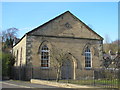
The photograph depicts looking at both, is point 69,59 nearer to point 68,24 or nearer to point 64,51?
point 64,51

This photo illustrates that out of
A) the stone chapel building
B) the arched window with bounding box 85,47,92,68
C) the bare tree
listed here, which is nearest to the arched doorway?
the stone chapel building

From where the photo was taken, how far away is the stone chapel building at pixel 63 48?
92.8 ft

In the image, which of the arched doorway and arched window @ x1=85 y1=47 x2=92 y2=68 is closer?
the arched doorway

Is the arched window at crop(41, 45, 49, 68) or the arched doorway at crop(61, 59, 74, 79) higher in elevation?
the arched window at crop(41, 45, 49, 68)

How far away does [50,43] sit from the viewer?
29.4 m

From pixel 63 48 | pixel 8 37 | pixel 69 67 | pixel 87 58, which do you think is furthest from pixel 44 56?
pixel 8 37

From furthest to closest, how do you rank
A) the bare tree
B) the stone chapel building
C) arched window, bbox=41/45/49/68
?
the bare tree, arched window, bbox=41/45/49/68, the stone chapel building

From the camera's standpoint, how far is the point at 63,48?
30000 mm

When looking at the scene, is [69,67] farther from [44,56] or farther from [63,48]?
[44,56]

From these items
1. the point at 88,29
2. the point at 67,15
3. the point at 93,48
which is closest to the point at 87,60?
the point at 93,48

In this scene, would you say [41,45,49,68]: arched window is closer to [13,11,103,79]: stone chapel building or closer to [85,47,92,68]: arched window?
[13,11,103,79]: stone chapel building

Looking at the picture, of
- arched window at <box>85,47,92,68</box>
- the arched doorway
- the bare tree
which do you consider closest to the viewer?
the arched doorway

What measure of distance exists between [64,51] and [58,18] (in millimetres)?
4664

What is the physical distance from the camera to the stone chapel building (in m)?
28.3
